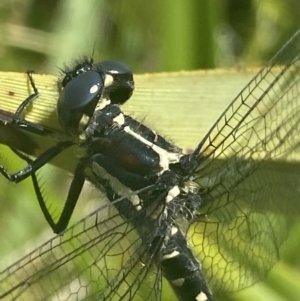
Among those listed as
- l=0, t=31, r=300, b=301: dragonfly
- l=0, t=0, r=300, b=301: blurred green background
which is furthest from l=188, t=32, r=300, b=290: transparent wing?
l=0, t=0, r=300, b=301: blurred green background

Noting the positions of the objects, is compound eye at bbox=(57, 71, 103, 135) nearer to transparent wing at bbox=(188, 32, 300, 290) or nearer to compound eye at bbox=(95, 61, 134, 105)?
compound eye at bbox=(95, 61, 134, 105)

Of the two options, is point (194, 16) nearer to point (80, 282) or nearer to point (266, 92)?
point (266, 92)

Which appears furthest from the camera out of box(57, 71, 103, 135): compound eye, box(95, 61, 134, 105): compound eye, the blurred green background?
the blurred green background

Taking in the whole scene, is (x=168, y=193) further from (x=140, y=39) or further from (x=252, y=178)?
(x=140, y=39)

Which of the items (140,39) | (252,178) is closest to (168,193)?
(252,178)

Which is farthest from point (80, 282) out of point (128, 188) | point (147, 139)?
point (147, 139)

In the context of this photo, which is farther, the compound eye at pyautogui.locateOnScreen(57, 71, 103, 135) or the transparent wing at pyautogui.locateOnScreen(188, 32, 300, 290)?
the transparent wing at pyautogui.locateOnScreen(188, 32, 300, 290)

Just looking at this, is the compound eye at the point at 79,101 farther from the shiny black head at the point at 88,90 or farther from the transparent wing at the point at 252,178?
the transparent wing at the point at 252,178

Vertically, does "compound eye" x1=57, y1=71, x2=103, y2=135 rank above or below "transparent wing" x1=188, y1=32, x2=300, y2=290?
above
